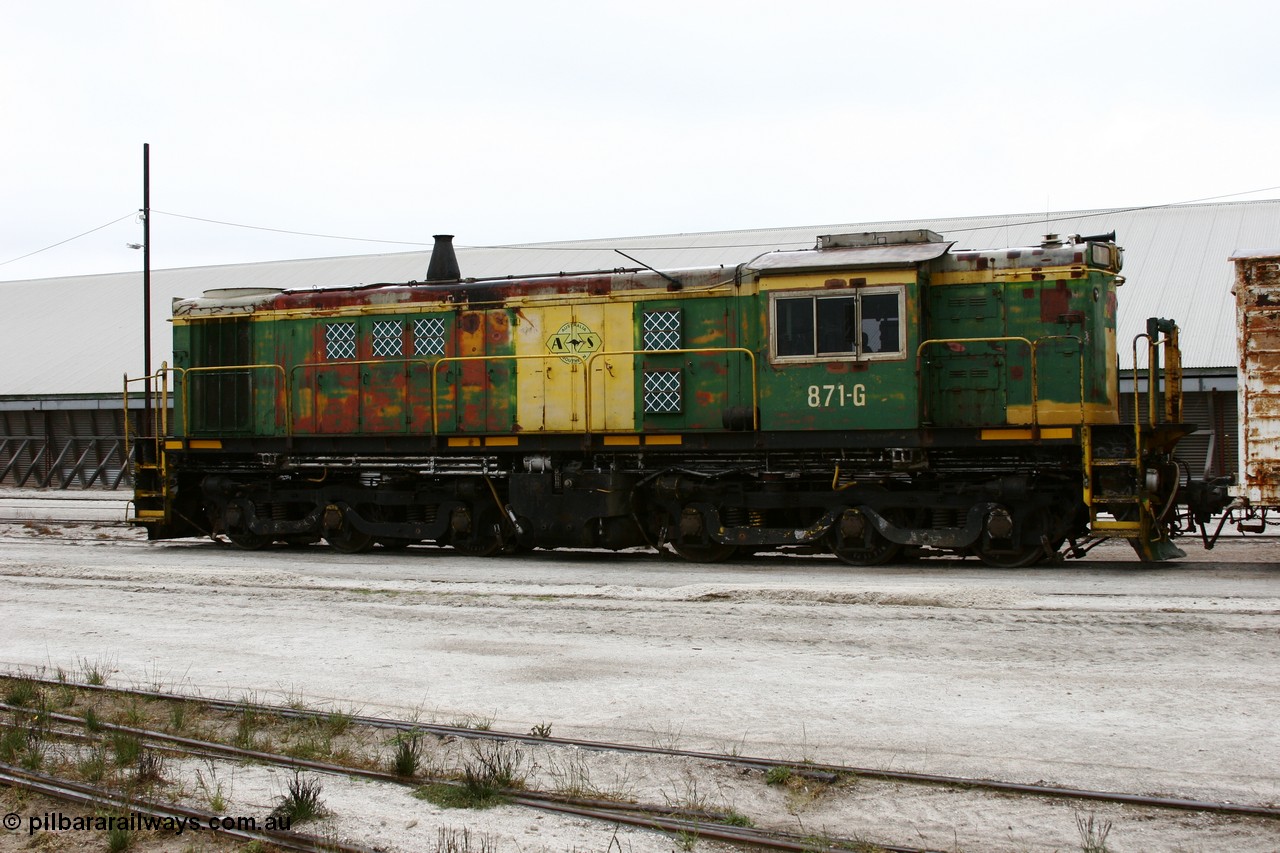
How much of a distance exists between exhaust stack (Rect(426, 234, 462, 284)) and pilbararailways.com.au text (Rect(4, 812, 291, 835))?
12281 millimetres

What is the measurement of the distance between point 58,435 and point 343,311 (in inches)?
979

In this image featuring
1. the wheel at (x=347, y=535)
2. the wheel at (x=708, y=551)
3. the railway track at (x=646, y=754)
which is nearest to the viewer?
the railway track at (x=646, y=754)

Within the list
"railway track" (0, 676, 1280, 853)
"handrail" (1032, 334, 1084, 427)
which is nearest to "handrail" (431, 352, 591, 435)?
"handrail" (1032, 334, 1084, 427)

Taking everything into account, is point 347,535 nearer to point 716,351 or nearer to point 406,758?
point 716,351

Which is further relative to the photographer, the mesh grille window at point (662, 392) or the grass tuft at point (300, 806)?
the mesh grille window at point (662, 392)

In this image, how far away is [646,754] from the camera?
6961 mm

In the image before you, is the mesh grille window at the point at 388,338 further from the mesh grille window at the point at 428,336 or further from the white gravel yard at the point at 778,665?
the white gravel yard at the point at 778,665

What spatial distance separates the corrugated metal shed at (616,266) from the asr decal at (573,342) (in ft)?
31.1

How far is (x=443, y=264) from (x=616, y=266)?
16.4 m

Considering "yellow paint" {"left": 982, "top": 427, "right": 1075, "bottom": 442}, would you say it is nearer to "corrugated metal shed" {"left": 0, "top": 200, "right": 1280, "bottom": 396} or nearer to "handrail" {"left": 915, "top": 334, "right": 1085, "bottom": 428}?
"handrail" {"left": 915, "top": 334, "right": 1085, "bottom": 428}

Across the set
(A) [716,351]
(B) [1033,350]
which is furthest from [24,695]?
(B) [1033,350]

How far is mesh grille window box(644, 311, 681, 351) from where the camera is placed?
1605cm

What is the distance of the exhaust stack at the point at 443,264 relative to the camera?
1803cm

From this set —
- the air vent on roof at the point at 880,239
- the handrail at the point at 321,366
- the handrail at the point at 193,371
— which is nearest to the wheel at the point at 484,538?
the handrail at the point at 321,366
